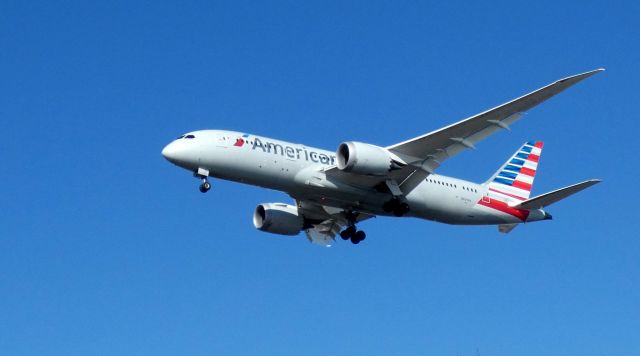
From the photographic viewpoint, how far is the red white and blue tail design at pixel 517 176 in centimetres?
5475

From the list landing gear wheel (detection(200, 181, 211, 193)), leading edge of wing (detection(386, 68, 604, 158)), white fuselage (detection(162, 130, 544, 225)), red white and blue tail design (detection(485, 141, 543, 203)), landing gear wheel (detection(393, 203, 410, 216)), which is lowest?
landing gear wheel (detection(393, 203, 410, 216))

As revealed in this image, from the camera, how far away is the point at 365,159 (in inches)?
1879

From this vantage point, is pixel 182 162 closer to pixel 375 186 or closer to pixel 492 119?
pixel 375 186

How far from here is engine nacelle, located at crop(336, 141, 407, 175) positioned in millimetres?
47594

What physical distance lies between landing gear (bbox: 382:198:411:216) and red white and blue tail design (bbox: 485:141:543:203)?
5477 millimetres

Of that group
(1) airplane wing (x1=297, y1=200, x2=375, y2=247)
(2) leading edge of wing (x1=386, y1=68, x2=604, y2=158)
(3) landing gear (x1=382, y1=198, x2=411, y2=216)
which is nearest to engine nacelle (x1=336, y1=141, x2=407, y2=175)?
(2) leading edge of wing (x1=386, y1=68, x2=604, y2=158)

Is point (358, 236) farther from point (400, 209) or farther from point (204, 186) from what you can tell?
point (204, 186)

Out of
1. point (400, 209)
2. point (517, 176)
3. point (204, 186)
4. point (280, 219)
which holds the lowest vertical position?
point (400, 209)

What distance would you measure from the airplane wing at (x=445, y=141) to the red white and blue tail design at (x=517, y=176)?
5739mm

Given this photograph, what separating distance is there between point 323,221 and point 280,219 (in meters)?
2.24

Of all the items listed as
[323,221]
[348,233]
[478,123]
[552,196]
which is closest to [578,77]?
[478,123]

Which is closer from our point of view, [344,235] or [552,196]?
[552,196]

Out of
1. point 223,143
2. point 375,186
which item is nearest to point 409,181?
point 375,186

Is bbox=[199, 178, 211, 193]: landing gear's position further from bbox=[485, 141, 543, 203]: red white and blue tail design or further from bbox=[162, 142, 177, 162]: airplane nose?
bbox=[485, 141, 543, 203]: red white and blue tail design
